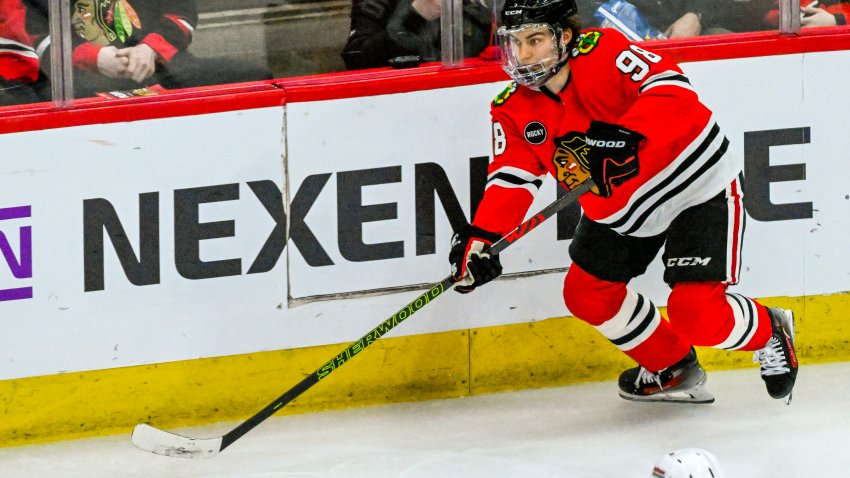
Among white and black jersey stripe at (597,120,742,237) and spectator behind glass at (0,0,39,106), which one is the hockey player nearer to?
white and black jersey stripe at (597,120,742,237)

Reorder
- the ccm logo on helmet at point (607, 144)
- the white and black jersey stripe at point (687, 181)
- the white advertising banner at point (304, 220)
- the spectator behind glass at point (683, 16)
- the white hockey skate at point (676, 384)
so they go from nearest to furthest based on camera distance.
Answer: the ccm logo on helmet at point (607, 144) < the white and black jersey stripe at point (687, 181) < the white advertising banner at point (304, 220) < the white hockey skate at point (676, 384) < the spectator behind glass at point (683, 16)

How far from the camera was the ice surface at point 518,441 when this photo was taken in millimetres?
3373

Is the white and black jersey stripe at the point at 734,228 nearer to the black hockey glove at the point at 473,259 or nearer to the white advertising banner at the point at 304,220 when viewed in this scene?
the white advertising banner at the point at 304,220

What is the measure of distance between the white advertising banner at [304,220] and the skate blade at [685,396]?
0.30 metres

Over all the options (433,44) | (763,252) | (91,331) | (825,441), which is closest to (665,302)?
(763,252)

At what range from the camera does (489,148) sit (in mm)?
3748

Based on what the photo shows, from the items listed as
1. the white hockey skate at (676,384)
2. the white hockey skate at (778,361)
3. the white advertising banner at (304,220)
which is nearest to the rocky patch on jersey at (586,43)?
the white advertising banner at (304,220)

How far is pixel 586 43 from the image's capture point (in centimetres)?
332

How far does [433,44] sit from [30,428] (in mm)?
1425

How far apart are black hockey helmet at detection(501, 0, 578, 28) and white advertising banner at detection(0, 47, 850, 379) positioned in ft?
1.58

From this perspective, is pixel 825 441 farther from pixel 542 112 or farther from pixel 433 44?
pixel 433 44

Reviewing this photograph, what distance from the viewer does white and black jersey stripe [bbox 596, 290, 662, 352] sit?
3.63 m

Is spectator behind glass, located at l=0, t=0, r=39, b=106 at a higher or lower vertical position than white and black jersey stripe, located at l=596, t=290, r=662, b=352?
higher

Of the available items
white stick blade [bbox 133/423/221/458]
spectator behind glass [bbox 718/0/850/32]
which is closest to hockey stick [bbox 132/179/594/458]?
white stick blade [bbox 133/423/221/458]
